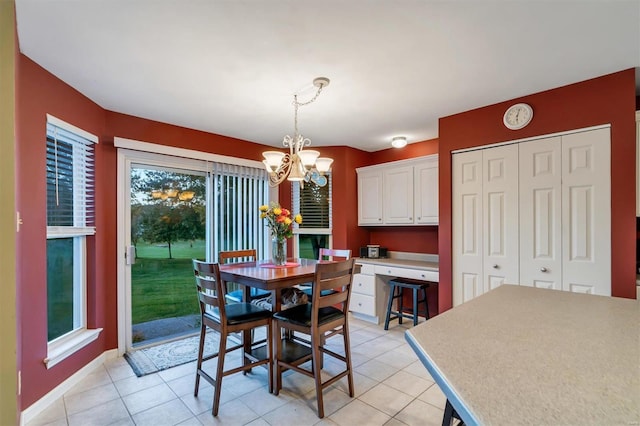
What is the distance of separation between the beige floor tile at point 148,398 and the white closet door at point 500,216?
2986mm

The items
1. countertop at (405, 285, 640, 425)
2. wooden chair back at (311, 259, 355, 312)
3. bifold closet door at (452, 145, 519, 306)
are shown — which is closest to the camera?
countertop at (405, 285, 640, 425)

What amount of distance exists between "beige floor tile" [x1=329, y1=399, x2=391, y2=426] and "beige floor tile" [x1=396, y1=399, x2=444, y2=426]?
123mm

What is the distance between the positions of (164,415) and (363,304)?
8.69 ft

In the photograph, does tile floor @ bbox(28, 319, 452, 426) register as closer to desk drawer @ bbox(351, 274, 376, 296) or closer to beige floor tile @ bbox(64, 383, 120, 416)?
beige floor tile @ bbox(64, 383, 120, 416)

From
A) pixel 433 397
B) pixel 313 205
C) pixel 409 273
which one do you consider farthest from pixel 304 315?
pixel 313 205

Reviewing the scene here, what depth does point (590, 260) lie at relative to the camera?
2.49 meters

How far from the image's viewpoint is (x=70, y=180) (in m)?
2.76

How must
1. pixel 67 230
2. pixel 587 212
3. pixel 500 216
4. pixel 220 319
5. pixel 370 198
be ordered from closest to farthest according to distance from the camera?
1. pixel 220 319
2. pixel 587 212
3. pixel 67 230
4. pixel 500 216
5. pixel 370 198

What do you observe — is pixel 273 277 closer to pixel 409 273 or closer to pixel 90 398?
pixel 90 398

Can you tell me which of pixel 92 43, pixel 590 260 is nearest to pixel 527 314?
pixel 590 260

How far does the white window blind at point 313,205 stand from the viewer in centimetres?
473

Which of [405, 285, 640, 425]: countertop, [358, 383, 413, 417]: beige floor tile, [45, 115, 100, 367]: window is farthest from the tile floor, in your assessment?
[405, 285, 640, 425]: countertop

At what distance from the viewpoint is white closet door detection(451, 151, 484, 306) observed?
3.14 metres

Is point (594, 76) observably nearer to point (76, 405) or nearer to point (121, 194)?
point (121, 194)
